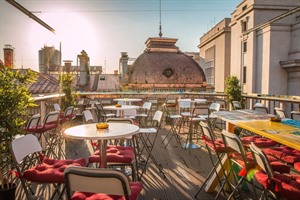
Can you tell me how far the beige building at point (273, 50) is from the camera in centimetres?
1719

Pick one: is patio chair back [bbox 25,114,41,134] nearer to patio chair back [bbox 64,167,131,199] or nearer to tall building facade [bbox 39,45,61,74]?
patio chair back [bbox 64,167,131,199]

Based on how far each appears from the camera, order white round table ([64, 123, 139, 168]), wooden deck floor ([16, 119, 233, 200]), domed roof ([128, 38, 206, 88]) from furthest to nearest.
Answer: domed roof ([128, 38, 206, 88]) → wooden deck floor ([16, 119, 233, 200]) → white round table ([64, 123, 139, 168])

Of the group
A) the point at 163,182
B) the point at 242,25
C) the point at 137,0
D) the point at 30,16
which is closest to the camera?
the point at 163,182

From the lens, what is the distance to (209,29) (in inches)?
1067

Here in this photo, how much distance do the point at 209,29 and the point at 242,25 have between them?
8.08 metres

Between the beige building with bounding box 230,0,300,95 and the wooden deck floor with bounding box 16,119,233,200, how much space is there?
13607 mm

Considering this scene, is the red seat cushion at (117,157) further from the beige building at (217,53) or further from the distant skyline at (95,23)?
the beige building at (217,53)

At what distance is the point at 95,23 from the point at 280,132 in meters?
11.8

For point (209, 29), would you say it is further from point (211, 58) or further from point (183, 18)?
point (183, 18)

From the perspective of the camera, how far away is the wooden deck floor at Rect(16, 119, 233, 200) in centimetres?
326

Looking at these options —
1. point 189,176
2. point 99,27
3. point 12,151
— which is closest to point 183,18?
point 99,27

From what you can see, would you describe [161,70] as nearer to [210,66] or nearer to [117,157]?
[210,66]

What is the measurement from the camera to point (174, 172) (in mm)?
4055

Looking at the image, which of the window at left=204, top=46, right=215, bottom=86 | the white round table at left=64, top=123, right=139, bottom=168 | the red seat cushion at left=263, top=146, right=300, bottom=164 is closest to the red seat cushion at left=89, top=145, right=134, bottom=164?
the white round table at left=64, top=123, right=139, bottom=168
